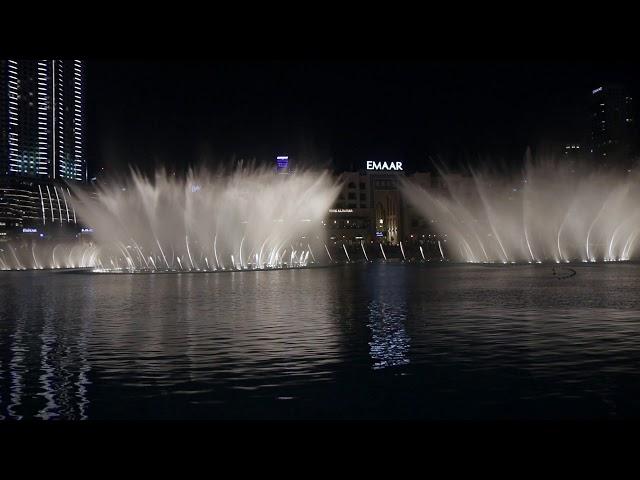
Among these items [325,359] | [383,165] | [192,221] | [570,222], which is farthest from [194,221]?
[383,165]

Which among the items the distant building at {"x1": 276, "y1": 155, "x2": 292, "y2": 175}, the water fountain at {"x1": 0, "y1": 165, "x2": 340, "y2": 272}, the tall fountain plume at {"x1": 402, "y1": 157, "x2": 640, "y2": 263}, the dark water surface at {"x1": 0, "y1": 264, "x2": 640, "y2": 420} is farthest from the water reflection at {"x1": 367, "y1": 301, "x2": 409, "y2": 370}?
the distant building at {"x1": 276, "y1": 155, "x2": 292, "y2": 175}

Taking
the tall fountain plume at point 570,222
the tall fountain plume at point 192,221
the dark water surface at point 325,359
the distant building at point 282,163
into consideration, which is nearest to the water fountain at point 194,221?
the tall fountain plume at point 192,221

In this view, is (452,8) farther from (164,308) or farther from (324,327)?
(164,308)

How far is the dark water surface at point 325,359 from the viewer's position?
10508mm

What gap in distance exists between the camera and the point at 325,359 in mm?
14648

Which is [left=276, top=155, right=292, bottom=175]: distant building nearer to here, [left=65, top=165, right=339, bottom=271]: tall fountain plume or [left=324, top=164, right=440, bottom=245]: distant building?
[left=324, top=164, right=440, bottom=245]: distant building

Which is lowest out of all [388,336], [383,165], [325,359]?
[325,359]

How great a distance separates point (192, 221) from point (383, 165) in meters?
117

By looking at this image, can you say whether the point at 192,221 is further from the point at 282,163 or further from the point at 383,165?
the point at 383,165

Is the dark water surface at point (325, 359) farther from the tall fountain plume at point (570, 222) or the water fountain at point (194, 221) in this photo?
the tall fountain plume at point (570, 222)

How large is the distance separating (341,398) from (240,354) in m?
4.79

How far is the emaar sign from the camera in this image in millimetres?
175250

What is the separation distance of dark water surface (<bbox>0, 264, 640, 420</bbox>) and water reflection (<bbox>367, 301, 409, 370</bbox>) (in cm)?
5

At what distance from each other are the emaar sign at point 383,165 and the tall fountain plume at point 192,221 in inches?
4121
